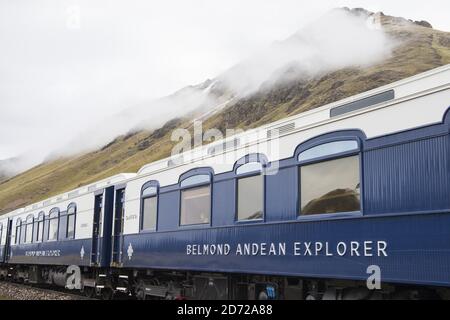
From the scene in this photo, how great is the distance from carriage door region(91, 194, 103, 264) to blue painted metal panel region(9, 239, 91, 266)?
0.29 meters

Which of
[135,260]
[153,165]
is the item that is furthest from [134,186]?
[135,260]

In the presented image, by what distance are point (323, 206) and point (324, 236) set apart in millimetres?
453

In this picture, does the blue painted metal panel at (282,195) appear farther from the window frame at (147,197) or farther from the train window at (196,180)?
the window frame at (147,197)

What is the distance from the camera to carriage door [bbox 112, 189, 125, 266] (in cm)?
1423

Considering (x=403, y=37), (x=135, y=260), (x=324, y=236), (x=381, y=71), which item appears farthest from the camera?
(x=403, y=37)

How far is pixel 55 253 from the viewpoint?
18.7m

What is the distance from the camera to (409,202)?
678 centimetres

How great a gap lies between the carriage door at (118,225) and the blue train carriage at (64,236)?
0.40 metres

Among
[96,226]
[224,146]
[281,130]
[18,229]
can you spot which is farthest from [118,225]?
[18,229]
